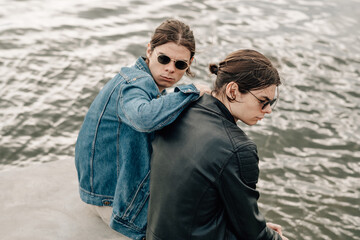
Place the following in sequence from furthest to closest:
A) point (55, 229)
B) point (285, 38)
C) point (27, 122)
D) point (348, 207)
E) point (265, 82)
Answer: point (285, 38) < point (27, 122) < point (348, 207) < point (55, 229) < point (265, 82)

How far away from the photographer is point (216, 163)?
2.34m

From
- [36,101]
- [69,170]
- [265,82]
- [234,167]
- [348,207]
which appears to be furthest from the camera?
[36,101]

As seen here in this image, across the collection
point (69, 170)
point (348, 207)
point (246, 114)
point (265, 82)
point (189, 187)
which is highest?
point (265, 82)

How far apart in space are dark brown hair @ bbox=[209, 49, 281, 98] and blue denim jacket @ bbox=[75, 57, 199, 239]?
8.7 inches

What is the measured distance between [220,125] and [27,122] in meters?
4.06

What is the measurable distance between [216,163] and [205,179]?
108 mm

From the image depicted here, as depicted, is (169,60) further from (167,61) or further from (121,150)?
(121,150)

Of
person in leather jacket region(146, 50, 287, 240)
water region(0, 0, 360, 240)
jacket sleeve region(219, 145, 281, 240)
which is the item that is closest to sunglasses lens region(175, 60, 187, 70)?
person in leather jacket region(146, 50, 287, 240)

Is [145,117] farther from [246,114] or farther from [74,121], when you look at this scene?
[74,121]

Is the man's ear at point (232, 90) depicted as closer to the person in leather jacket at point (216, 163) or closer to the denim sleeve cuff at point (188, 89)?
the person in leather jacket at point (216, 163)

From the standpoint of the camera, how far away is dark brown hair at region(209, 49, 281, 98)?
2.53 metres

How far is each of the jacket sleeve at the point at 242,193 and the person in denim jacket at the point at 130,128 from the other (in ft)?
1.39

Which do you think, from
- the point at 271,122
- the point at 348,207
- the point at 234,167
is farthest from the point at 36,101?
the point at 234,167

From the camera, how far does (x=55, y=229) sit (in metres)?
3.31
